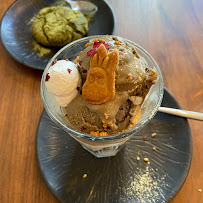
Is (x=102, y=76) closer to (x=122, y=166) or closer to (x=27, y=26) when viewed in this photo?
(x=122, y=166)

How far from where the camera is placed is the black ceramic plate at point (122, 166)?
2.73 ft

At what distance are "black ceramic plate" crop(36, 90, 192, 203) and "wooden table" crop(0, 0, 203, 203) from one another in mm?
70

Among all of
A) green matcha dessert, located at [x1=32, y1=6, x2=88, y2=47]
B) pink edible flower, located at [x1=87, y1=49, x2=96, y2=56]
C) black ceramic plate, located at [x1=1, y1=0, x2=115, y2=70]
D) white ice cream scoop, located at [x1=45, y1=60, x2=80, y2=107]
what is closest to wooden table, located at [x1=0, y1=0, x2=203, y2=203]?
black ceramic plate, located at [x1=1, y1=0, x2=115, y2=70]

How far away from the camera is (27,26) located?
1455 mm

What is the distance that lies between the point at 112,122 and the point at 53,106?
22 centimetres

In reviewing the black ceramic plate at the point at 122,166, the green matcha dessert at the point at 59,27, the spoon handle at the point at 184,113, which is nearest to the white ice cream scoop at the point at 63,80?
the black ceramic plate at the point at 122,166

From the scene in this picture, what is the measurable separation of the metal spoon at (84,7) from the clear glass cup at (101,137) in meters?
0.66

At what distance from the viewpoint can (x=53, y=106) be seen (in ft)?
2.50

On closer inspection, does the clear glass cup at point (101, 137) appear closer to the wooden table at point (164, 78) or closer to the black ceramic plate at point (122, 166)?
the black ceramic plate at point (122, 166)

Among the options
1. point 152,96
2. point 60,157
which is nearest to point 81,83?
point 152,96

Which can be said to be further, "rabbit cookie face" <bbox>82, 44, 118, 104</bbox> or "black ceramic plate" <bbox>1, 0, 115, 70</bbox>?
"black ceramic plate" <bbox>1, 0, 115, 70</bbox>

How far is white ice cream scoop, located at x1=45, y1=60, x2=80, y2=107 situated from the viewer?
2.23ft

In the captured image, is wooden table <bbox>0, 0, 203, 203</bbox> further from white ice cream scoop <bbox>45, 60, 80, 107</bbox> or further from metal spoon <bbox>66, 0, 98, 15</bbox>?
white ice cream scoop <bbox>45, 60, 80, 107</bbox>

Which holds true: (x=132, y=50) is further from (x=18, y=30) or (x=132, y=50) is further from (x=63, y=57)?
(x=18, y=30)
